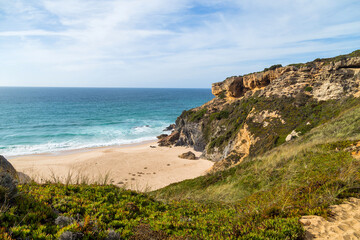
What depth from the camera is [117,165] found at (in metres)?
28.9

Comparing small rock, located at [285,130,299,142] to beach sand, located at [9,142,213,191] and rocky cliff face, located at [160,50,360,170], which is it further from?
beach sand, located at [9,142,213,191]

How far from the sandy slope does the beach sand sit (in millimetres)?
18574

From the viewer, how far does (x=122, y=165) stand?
2894cm

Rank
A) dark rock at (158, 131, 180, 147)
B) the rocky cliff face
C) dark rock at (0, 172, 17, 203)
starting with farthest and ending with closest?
1. dark rock at (158, 131, 180, 147)
2. the rocky cliff face
3. dark rock at (0, 172, 17, 203)

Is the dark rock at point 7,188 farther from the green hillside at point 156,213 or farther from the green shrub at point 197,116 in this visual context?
the green shrub at point 197,116

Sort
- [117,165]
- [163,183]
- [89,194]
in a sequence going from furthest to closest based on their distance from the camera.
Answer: [117,165]
[163,183]
[89,194]

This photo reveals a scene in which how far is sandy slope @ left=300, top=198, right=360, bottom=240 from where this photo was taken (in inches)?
161

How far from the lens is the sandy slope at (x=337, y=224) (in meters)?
4.09

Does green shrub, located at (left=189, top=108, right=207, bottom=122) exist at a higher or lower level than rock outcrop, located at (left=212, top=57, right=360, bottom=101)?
lower

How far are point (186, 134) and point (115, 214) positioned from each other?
122 ft

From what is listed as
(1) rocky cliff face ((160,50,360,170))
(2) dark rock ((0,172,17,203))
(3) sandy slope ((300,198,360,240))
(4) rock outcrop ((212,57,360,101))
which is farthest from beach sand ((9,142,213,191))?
(3) sandy slope ((300,198,360,240))

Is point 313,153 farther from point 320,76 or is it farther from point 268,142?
point 320,76

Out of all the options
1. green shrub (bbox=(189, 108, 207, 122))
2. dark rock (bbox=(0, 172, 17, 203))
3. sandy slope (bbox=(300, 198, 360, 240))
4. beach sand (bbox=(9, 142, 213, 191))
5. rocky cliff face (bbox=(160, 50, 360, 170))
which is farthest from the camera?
green shrub (bbox=(189, 108, 207, 122))

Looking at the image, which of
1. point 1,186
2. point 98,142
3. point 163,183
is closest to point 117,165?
point 163,183
